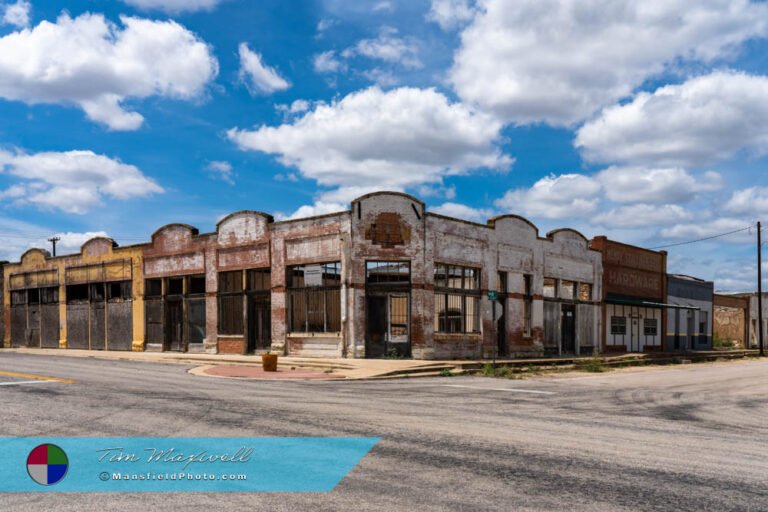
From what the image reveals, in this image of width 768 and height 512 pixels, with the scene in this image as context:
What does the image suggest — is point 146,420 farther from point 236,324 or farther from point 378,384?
point 236,324

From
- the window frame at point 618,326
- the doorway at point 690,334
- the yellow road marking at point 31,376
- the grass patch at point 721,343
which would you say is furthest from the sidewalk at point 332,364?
the grass patch at point 721,343

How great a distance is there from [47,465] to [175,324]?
27.1m

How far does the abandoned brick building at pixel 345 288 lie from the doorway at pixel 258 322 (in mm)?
50

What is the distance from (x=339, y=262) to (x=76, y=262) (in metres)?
21.6

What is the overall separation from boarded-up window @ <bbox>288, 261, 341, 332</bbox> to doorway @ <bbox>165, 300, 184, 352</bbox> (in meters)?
8.13

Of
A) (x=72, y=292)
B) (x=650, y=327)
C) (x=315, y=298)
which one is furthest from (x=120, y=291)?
(x=650, y=327)

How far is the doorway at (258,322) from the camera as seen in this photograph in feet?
97.2

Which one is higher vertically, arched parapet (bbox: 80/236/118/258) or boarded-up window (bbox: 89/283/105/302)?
arched parapet (bbox: 80/236/118/258)

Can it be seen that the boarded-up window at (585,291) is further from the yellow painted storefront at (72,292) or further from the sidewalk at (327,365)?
the yellow painted storefront at (72,292)

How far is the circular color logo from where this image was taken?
695 cm

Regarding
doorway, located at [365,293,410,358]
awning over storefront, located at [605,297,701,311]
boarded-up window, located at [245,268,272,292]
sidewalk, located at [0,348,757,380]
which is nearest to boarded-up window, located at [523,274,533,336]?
sidewalk, located at [0,348,757,380]

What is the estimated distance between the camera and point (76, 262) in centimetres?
3972

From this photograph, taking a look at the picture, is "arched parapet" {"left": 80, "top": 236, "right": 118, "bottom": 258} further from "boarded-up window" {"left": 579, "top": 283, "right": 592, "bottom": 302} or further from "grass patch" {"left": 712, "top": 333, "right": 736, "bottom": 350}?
"grass patch" {"left": 712, "top": 333, "right": 736, "bottom": 350}

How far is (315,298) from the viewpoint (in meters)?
27.3
